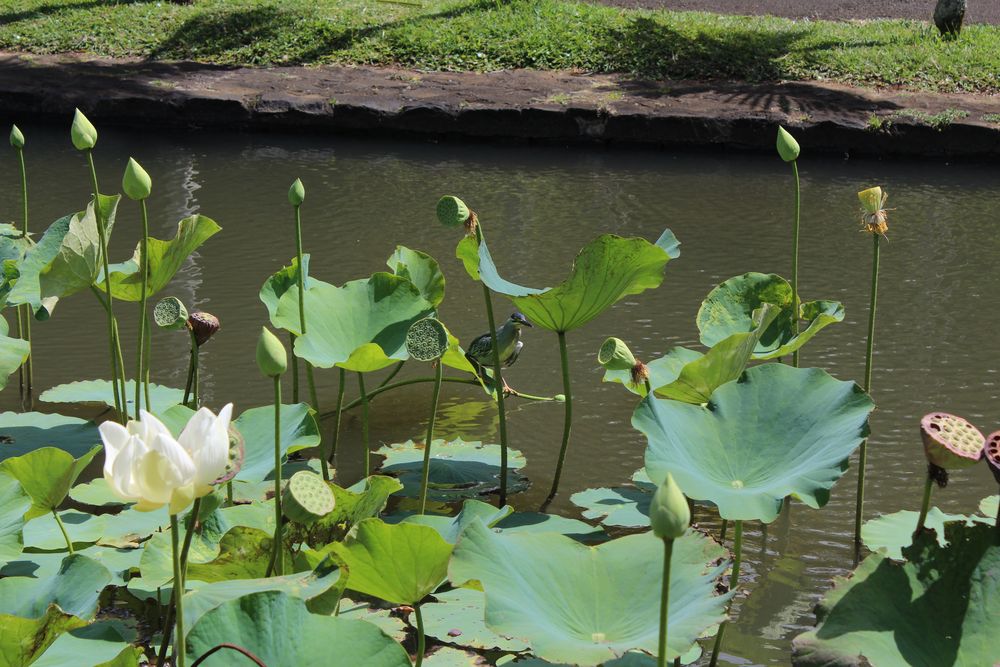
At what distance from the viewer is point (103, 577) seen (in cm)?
145

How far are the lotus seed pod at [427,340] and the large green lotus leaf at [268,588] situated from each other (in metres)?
0.41

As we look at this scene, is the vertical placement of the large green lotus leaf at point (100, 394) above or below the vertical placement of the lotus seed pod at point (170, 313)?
below

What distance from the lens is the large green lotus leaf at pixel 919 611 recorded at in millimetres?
1289

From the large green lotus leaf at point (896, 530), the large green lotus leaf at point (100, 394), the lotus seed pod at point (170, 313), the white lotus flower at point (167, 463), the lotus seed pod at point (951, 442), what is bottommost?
the large green lotus leaf at point (100, 394)

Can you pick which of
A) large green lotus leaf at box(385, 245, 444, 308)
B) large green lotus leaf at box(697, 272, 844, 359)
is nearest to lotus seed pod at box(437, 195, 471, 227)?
large green lotus leaf at box(385, 245, 444, 308)

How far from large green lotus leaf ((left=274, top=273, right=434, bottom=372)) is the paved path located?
7.65 meters

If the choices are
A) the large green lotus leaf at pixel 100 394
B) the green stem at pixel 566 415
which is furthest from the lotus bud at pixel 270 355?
the large green lotus leaf at pixel 100 394

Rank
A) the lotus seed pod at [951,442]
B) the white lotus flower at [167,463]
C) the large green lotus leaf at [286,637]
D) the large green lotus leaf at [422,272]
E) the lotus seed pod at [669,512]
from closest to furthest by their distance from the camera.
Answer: the lotus seed pod at [669,512] < the white lotus flower at [167,463] < the large green lotus leaf at [286,637] < the lotus seed pod at [951,442] < the large green lotus leaf at [422,272]

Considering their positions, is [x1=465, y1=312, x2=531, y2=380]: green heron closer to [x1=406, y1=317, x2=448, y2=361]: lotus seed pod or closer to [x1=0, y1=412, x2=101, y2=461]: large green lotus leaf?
[x1=406, y1=317, x2=448, y2=361]: lotus seed pod

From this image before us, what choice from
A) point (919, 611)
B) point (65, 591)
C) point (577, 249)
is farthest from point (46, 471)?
point (577, 249)

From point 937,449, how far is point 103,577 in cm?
106

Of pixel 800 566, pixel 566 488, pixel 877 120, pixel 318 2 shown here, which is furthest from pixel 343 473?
pixel 318 2

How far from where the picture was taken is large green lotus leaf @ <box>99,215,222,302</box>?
2.21 meters

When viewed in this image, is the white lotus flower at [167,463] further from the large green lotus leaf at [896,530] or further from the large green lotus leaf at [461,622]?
the large green lotus leaf at [896,530]
